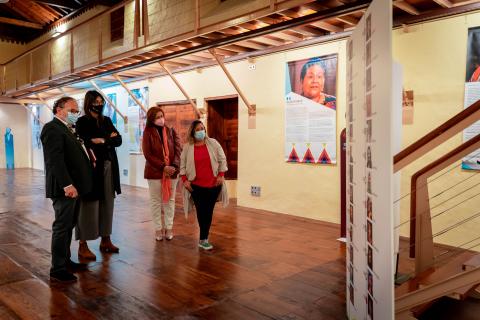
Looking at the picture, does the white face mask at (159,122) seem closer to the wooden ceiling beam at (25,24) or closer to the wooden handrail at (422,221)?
the wooden handrail at (422,221)

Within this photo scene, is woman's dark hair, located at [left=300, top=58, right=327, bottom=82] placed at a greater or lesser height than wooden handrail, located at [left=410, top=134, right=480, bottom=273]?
greater

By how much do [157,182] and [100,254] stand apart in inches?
38.3

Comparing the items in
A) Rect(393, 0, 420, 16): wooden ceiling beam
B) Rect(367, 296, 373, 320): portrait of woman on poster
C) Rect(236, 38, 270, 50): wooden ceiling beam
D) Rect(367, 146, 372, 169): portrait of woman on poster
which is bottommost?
Rect(367, 296, 373, 320): portrait of woman on poster

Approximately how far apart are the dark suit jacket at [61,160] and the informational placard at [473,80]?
153 inches

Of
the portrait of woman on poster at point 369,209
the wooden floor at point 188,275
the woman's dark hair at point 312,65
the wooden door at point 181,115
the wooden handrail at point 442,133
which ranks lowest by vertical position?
the wooden floor at point 188,275

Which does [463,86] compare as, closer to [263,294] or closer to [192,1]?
[263,294]

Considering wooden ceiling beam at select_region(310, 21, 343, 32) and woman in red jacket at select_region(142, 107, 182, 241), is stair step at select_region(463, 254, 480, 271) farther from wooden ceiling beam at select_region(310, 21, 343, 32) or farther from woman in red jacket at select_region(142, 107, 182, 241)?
wooden ceiling beam at select_region(310, 21, 343, 32)

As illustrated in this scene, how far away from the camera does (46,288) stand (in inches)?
125

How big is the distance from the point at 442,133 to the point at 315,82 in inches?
145

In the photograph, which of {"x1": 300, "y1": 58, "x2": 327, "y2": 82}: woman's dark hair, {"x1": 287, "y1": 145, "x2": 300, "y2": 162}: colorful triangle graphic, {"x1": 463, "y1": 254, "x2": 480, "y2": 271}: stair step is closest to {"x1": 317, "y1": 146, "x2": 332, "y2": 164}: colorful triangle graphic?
{"x1": 287, "y1": 145, "x2": 300, "y2": 162}: colorful triangle graphic

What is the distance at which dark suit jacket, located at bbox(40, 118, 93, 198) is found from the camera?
3201mm

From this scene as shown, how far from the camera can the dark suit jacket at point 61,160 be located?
3201 mm

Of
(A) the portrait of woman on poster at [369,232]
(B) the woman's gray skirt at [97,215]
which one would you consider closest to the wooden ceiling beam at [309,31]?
(B) the woman's gray skirt at [97,215]

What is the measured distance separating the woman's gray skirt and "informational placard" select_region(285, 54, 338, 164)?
116 inches
